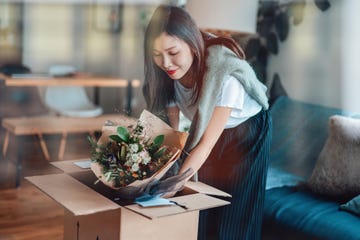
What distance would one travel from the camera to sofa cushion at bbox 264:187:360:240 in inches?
55.8

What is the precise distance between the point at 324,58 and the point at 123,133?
1.28 metres

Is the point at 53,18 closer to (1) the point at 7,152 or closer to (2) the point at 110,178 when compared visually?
(1) the point at 7,152

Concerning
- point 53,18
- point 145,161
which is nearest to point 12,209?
point 145,161

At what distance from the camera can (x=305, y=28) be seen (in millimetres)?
2145

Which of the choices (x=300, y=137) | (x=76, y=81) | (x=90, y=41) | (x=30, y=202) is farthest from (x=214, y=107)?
(x=90, y=41)

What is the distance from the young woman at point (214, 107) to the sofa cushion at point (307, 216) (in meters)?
0.22

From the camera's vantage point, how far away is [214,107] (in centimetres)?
119

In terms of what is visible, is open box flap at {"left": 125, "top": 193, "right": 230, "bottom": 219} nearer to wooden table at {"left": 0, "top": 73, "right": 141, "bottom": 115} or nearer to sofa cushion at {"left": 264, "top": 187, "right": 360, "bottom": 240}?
sofa cushion at {"left": 264, "top": 187, "right": 360, "bottom": 240}

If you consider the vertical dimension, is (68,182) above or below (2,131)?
above

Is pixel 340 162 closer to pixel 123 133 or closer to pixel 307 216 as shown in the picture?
pixel 307 216

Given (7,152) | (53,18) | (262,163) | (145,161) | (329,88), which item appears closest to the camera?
(145,161)

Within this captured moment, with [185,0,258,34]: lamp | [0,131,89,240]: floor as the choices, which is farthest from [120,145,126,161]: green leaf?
[185,0,258,34]: lamp

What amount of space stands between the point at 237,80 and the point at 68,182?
1.50ft

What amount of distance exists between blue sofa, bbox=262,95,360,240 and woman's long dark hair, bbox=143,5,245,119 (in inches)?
21.4
